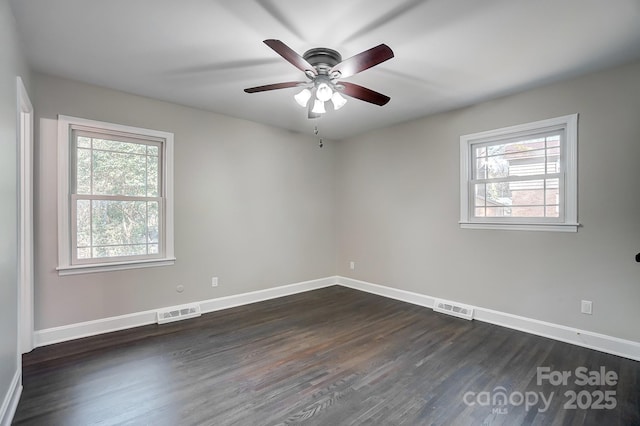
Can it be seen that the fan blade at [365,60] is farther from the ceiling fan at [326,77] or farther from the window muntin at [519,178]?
the window muntin at [519,178]

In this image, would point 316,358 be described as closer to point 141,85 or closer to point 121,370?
point 121,370

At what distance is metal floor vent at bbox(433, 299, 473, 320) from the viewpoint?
12.2ft

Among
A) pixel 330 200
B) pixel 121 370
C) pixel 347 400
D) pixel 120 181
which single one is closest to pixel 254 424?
pixel 347 400

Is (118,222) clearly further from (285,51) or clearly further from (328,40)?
(328,40)

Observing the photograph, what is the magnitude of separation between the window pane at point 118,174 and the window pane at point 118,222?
0.13 m

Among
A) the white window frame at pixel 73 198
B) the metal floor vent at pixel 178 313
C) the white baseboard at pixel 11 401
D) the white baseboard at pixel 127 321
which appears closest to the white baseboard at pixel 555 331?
the white baseboard at pixel 127 321

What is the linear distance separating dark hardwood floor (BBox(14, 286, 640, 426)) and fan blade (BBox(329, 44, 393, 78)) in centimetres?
231

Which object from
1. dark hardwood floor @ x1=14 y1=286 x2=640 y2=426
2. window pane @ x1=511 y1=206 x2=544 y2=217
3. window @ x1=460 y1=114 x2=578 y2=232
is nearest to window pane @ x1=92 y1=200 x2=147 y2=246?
dark hardwood floor @ x1=14 y1=286 x2=640 y2=426

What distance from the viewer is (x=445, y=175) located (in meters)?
4.04

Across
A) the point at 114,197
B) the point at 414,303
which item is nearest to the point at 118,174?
the point at 114,197

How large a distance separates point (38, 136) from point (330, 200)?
3.93 meters

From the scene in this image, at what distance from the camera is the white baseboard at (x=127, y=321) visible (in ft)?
9.71

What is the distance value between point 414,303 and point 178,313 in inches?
123

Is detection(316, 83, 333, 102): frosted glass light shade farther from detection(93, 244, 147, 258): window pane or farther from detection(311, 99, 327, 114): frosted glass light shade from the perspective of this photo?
detection(93, 244, 147, 258): window pane
